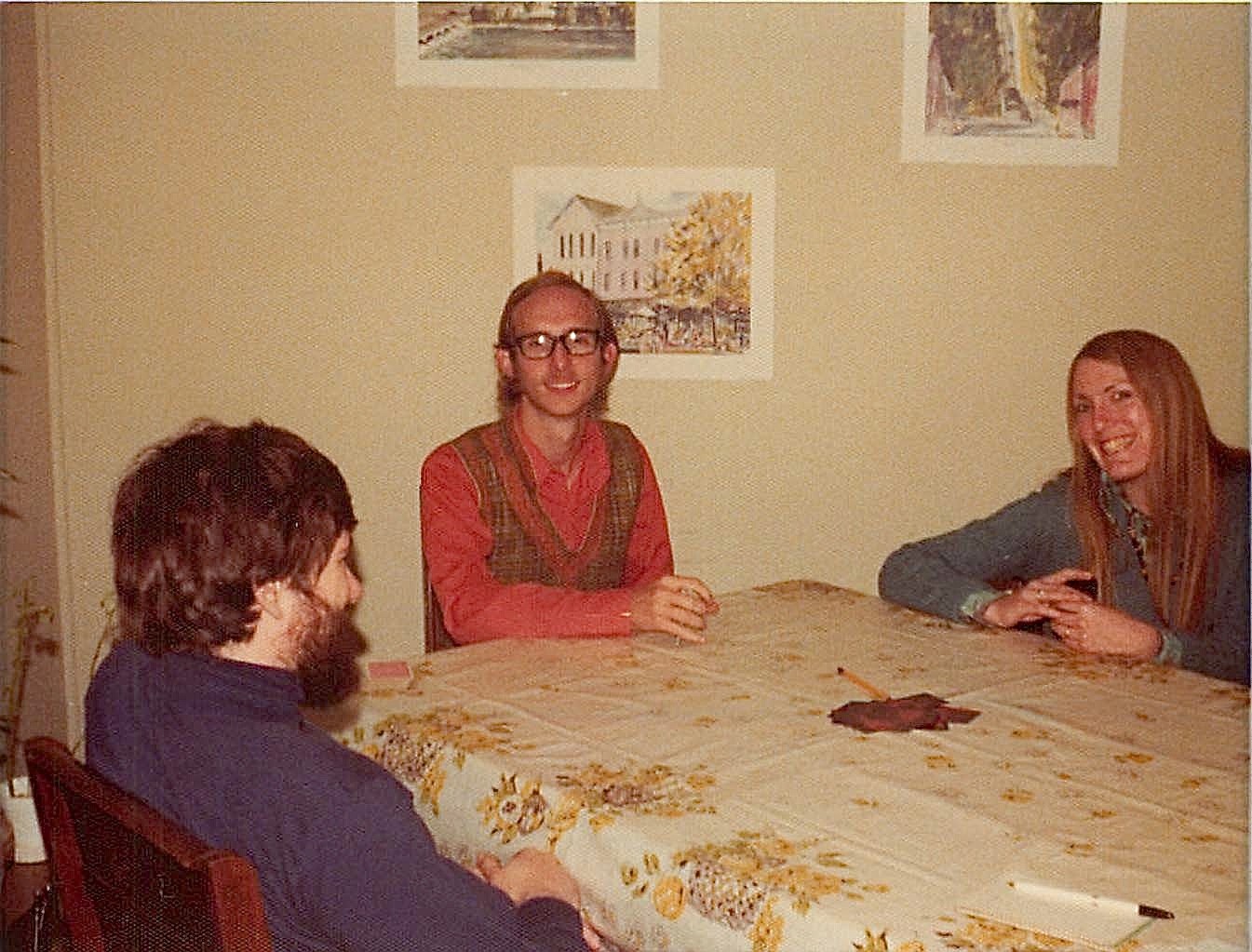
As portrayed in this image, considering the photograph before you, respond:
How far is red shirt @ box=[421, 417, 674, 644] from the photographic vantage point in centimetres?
191

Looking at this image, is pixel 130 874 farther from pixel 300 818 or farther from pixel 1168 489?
pixel 1168 489

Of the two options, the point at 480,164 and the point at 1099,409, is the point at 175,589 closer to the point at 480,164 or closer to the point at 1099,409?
the point at 1099,409

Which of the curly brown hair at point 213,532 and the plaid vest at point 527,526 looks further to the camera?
the plaid vest at point 527,526

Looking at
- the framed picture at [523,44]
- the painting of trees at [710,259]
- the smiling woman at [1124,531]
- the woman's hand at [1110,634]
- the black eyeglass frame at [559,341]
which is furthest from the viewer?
the painting of trees at [710,259]

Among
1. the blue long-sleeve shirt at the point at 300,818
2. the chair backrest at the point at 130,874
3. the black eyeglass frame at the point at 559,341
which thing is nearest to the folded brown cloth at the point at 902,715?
the blue long-sleeve shirt at the point at 300,818

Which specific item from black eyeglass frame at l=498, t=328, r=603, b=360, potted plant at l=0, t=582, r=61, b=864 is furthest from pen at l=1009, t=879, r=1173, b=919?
potted plant at l=0, t=582, r=61, b=864

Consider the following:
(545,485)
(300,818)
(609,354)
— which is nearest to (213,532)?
(300,818)

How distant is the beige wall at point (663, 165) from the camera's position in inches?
113

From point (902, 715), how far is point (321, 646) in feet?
2.18

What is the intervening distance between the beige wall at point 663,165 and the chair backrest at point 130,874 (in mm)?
1943

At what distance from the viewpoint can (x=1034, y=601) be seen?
193 centimetres

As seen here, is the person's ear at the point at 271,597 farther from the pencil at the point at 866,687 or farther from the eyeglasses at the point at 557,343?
the eyeglasses at the point at 557,343

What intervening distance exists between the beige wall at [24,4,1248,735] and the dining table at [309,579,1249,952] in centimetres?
117

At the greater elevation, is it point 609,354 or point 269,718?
point 609,354
